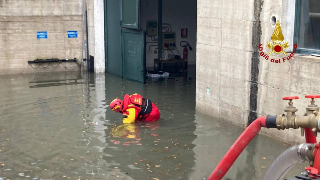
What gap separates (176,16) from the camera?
74.3 feet

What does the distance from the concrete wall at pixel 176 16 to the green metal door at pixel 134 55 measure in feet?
11.8

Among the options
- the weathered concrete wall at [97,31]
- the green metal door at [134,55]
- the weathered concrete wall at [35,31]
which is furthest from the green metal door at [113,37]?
the weathered concrete wall at [35,31]

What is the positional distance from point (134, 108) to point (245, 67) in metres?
2.90

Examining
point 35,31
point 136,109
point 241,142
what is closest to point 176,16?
point 35,31

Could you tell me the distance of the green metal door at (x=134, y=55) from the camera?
1750 centimetres

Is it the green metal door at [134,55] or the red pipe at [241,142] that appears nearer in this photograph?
the red pipe at [241,142]

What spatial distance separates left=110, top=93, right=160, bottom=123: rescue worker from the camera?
11438 mm

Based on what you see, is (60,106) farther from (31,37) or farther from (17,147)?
(31,37)

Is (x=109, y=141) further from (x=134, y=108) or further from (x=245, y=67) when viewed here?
(x=245, y=67)

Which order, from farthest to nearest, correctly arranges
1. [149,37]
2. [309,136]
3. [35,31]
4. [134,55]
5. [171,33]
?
[171,33] < [149,37] < [35,31] < [134,55] < [309,136]

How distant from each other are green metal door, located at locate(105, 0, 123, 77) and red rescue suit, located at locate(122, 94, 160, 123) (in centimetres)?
748

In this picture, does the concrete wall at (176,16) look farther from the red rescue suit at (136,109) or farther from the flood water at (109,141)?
the red rescue suit at (136,109)

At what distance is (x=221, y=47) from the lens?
12102 mm

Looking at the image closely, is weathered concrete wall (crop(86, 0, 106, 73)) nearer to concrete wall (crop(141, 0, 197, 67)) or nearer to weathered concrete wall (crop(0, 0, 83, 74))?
weathered concrete wall (crop(0, 0, 83, 74))
